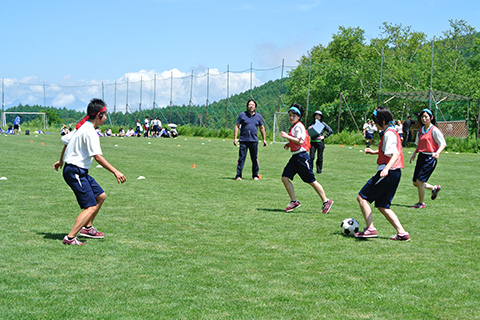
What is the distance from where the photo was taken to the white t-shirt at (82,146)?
6.08 metres

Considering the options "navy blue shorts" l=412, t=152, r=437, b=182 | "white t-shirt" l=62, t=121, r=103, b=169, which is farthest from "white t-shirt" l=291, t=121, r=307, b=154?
"white t-shirt" l=62, t=121, r=103, b=169

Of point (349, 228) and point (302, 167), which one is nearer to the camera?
point (349, 228)

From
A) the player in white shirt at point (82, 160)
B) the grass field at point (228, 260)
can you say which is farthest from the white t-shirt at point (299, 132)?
the player in white shirt at point (82, 160)

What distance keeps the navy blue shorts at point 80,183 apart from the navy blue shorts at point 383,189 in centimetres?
358

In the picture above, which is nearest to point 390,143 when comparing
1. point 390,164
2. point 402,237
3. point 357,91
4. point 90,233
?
point 390,164

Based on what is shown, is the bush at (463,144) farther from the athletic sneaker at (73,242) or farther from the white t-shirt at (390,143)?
the athletic sneaker at (73,242)

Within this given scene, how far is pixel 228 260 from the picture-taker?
222 inches

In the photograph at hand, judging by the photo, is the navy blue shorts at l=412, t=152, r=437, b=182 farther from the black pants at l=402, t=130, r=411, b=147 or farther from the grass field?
the black pants at l=402, t=130, r=411, b=147

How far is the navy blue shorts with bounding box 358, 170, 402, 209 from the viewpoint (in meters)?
6.73

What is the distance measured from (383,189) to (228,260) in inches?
96.3

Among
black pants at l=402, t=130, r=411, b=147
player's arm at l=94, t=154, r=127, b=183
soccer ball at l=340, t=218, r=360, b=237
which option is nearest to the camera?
player's arm at l=94, t=154, r=127, b=183

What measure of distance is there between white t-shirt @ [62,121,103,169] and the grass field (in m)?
1.04

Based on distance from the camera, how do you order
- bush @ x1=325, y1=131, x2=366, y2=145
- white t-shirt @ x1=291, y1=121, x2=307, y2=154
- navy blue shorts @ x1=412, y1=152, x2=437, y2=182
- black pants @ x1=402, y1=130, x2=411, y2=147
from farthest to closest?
bush @ x1=325, y1=131, x2=366, y2=145
black pants @ x1=402, y1=130, x2=411, y2=147
navy blue shorts @ x1=412, y1=152, x2=437, y2=182
white t-shirt @ x1=291, y1=121, x2=307, y2=154

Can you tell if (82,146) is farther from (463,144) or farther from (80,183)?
(463,144)
